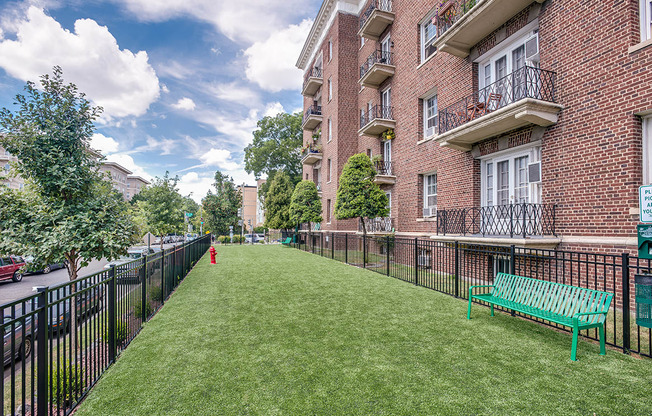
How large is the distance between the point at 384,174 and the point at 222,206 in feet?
113

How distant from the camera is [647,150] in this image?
6852mm

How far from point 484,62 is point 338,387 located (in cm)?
1176

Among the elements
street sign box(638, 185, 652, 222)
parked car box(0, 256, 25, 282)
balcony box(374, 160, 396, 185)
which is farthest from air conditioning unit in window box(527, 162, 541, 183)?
parked car box(0, 256, 25, 282)

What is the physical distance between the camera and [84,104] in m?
7.11

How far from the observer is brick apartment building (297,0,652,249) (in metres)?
7.01

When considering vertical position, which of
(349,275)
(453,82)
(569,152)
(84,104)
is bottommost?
(349,275)

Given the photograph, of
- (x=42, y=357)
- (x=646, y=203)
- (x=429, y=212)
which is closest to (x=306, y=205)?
(x=429, y=212)

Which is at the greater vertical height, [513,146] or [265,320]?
[513,146]

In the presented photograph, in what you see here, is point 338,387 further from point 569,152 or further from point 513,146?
point 513,146

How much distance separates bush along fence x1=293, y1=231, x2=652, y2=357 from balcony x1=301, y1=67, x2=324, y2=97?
15669 mm

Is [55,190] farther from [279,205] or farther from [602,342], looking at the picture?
[279,205]

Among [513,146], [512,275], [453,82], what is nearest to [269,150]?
[453,82]

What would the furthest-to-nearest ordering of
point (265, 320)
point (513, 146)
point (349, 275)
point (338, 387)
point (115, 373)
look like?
point (349, 275), point (513, 146), point (265, 320), point (115, 373), point (338, 387)

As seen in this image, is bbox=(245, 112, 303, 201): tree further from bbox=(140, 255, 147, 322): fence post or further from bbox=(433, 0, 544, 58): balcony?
bbox=(140, 255, 147, 322): fence post
